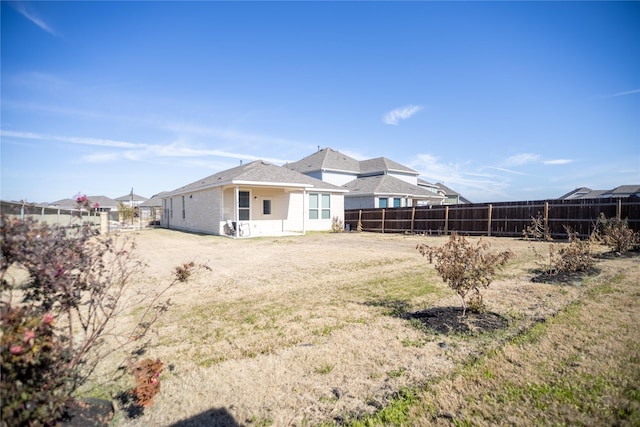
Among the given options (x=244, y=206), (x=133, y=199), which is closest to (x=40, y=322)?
(x=244, y=206)

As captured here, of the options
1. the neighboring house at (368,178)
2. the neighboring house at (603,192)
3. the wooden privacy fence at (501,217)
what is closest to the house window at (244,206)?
the wooden privacy fence at (501,217)

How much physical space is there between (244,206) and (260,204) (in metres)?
1.72

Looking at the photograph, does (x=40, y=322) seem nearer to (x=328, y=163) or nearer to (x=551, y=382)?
(x=551, y=382)

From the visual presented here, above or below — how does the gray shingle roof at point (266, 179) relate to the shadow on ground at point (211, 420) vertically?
above

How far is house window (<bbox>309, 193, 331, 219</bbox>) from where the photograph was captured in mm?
22578

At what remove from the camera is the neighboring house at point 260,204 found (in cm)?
1838

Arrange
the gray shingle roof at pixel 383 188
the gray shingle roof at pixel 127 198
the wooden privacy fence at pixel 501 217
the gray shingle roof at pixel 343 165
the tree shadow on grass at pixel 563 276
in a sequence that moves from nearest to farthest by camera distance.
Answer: the tree shadow on grass at pixel 563 276 < the wooden privacy fence at pixel 501 217 < the gray shingle roof at pixel 383 188 < the gray shingle roof at pixel 343 165 < the gray shingle roof at pixel 127 198

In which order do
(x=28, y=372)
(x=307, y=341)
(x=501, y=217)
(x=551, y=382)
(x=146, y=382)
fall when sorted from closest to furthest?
1. (x=28, y=372)
2. (x=146, y=382)
3. (x=551, y=382)
4. (x=307, y=341)
5. (x=501, y=217)

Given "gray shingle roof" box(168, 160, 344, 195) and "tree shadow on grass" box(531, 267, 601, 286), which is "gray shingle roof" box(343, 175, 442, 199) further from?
"tree shadow on grass" box(531, 267, 601, 286)

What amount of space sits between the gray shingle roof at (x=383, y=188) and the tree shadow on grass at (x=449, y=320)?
2259cm

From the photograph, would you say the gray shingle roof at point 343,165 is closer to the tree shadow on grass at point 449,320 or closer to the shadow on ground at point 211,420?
→ the tree shadow on grass at point 449,320

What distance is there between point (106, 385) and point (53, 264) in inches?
55.6

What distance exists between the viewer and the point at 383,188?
27688 mm

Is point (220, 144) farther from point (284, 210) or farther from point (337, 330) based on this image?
point (337, 330)
